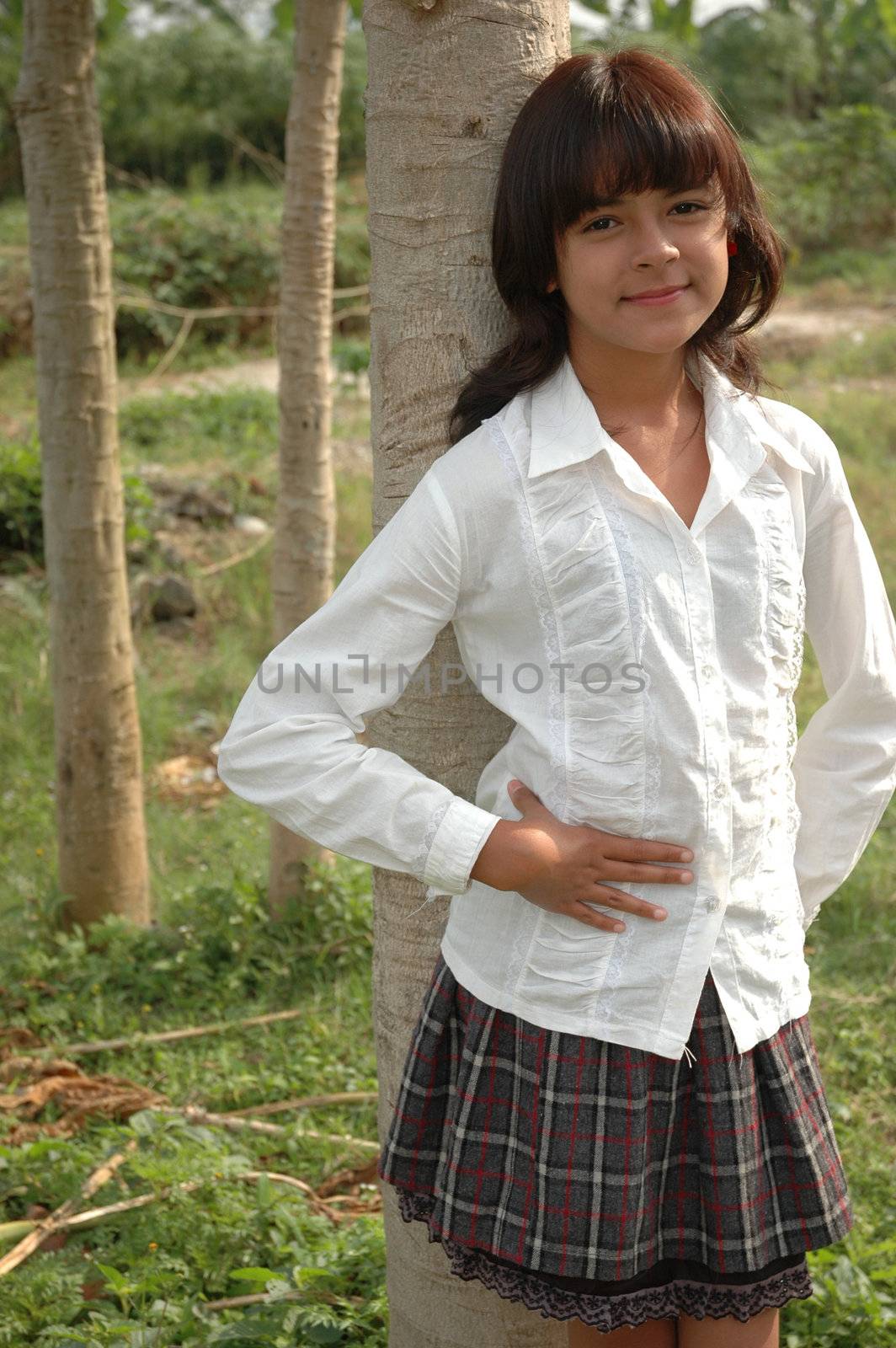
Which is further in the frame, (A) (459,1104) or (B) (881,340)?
(B) (881,340)

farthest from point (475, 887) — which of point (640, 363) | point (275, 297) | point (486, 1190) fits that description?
point (275, 297)

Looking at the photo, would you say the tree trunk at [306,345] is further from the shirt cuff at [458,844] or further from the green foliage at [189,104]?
the green foliage at [189,104]

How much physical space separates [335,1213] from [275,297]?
28.1ft

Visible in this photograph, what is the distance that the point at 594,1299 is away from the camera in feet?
4.73

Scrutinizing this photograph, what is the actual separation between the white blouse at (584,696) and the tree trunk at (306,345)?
1.96 m

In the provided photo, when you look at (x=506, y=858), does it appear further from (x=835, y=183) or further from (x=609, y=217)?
(x=835, y=183)

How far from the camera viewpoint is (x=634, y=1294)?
4.77 feet

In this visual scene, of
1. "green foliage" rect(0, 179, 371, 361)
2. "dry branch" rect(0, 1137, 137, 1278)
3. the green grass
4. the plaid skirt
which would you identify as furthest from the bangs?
"green foliage" rect(0, 179, 371, 361)

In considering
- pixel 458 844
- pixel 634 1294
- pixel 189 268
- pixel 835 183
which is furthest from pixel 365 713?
pixel 835 183

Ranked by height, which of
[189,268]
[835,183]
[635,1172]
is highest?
[835,183]

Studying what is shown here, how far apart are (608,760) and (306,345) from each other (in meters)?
2.30

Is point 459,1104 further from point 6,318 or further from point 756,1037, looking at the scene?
point 6,318

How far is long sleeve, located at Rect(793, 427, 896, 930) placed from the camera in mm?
1613

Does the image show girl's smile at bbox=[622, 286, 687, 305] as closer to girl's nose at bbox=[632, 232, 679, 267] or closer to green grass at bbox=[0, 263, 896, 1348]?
girl's nose at bbox=[632, 232, 679, 267]
